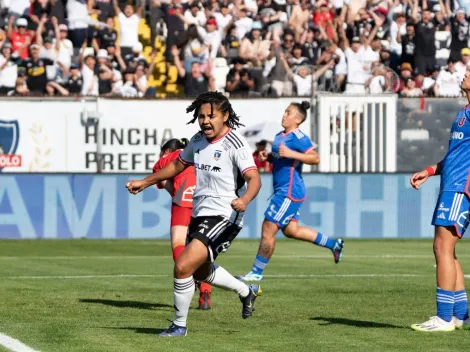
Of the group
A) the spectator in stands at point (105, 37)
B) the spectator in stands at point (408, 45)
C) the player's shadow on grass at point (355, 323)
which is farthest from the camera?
the spectator in stands at point (408, 45)

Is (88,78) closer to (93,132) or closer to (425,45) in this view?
(93,132)

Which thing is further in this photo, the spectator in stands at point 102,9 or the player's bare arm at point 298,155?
the spectator in stands at point 102,9

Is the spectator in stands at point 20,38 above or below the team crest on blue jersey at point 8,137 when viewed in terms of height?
above

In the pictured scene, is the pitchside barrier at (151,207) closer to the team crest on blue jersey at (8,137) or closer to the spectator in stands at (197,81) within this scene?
the team crest on blue jersey at (8,137)

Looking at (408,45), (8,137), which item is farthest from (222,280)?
(408,45)

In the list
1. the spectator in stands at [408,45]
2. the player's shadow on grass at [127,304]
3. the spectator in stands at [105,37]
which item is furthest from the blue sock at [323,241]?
the spectator in stands at [408,45]

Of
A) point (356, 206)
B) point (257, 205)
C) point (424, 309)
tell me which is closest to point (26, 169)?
point (257, 205)

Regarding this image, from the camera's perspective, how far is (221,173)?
1027 centimetres

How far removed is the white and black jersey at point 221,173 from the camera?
1024 centimetres

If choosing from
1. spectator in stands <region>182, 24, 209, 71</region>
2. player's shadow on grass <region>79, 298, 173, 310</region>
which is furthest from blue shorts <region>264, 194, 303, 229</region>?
spectator in stands <region>182, 24, 209, 71</region>

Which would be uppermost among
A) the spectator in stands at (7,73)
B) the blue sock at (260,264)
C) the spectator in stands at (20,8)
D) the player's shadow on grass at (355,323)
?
the spectator in stands at (20,8)

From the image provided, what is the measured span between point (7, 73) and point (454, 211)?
19261mm

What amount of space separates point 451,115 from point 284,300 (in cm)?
1585

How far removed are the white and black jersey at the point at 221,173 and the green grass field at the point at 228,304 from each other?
1047 millimetres
